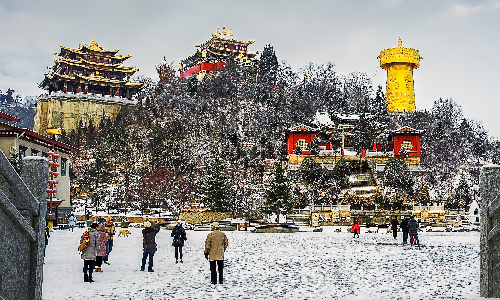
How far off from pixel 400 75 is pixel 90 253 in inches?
2971

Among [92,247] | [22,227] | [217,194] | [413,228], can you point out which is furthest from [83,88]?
[22,227]

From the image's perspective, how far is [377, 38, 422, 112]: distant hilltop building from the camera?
80.5m

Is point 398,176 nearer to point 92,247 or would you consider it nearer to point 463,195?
point 463,195

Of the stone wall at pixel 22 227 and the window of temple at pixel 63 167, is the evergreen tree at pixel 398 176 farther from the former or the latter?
the stone wall at pixel 22 227

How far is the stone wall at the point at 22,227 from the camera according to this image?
5.73 metres

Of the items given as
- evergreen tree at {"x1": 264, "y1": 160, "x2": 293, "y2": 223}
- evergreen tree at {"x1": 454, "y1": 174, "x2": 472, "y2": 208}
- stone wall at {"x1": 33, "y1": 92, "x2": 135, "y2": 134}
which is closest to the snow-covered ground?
evergreen tree at {"x1": 264, "y1": 160, "x2": 293, "y2": 223}

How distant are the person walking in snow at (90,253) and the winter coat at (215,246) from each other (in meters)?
2.43

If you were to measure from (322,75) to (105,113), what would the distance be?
33.8m

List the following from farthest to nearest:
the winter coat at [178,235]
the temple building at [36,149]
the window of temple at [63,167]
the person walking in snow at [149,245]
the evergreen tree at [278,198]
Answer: the evergreen tree at [278,198] < the window of temple at [63,167] < the temple building at [36,149] < the winter coat at [178,235] < the person walking in snow at [149,245]

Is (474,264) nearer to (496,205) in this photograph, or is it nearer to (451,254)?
(451,254)

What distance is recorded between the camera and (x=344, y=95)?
82500mm

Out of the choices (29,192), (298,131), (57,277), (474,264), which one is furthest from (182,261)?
(298,131)

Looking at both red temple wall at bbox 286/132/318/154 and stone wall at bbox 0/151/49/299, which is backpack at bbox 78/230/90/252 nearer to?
stone wall at bbox 0/151/49/299

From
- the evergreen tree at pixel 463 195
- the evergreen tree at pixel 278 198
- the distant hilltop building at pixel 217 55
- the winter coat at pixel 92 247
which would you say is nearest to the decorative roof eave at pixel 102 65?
the distant hilltop building at pixel 217 55
